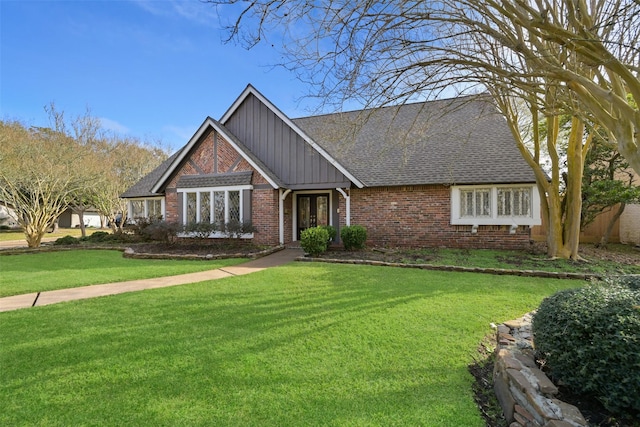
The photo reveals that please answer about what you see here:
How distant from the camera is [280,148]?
44.3 ft

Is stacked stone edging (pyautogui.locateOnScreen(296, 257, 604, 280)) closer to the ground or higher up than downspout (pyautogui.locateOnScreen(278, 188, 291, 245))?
closer to the ground

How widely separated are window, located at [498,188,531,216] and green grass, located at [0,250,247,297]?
30.1 feet

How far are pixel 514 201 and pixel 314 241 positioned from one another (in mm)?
7181

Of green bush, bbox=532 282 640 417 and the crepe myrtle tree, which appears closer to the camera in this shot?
green bush, bbox=532 282 640 417

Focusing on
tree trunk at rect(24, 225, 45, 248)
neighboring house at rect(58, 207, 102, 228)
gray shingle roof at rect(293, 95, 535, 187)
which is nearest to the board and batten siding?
gray shingle roof at rect(293, 95, 535, 187)

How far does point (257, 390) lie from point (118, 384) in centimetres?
128

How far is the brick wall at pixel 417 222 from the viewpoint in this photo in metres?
11.6

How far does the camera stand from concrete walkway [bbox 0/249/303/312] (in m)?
5.76

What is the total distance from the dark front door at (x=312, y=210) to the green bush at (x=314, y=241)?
3.48m

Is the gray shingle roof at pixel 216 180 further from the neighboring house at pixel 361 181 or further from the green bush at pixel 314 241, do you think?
the green bush at pixel 314 241

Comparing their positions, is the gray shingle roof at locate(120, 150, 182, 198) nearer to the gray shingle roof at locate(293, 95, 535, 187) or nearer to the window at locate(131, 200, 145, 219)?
the window at locate(131, 200, 145, 219)

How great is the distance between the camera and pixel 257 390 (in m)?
2.87

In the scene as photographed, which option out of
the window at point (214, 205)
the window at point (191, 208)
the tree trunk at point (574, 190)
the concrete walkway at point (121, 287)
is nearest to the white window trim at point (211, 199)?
the window at point (214, 205)

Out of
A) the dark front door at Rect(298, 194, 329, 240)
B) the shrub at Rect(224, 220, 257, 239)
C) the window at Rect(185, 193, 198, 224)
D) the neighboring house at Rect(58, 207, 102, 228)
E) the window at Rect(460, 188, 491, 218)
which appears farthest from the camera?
the neighboring house at Rect(58, 207, 102, 228)
